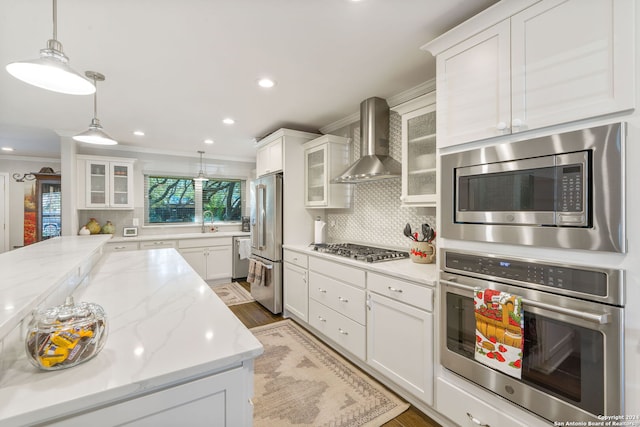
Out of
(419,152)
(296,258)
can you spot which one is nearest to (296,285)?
(296,258)

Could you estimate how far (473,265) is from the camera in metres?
1.49

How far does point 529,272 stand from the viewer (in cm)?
128

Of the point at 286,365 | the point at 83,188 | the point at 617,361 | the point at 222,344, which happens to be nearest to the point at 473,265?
the point at 617,361

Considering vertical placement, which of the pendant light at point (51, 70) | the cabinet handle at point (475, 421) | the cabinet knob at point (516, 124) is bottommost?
the cabinet handle at point (475, 421)

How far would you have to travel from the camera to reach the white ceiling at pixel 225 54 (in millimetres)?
1528

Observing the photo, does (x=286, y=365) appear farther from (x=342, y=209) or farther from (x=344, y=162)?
(x=344, y=162)

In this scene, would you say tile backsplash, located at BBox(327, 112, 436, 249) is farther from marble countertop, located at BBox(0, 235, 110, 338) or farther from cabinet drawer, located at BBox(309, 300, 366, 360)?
marble countertop, located at BBox(0, 235, 110, 338)

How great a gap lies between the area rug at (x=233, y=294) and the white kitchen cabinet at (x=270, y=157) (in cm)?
189

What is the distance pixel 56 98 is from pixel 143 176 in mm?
2451

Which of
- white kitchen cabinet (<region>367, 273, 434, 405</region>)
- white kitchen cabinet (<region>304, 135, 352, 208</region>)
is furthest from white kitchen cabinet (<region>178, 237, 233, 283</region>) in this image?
white kitchen cabinet (<region>367, 273, 434, 405</region>)

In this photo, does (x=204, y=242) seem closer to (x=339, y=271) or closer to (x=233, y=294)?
(x=233, y=294)

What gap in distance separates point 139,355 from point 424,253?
1921 millimetres

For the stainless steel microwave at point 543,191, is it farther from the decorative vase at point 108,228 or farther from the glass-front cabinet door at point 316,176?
the decorative vase at point 108,228

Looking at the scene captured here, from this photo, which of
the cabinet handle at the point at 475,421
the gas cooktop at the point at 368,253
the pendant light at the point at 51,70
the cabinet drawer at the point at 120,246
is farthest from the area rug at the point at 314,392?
the cabinet drawer at the point at 120,246
